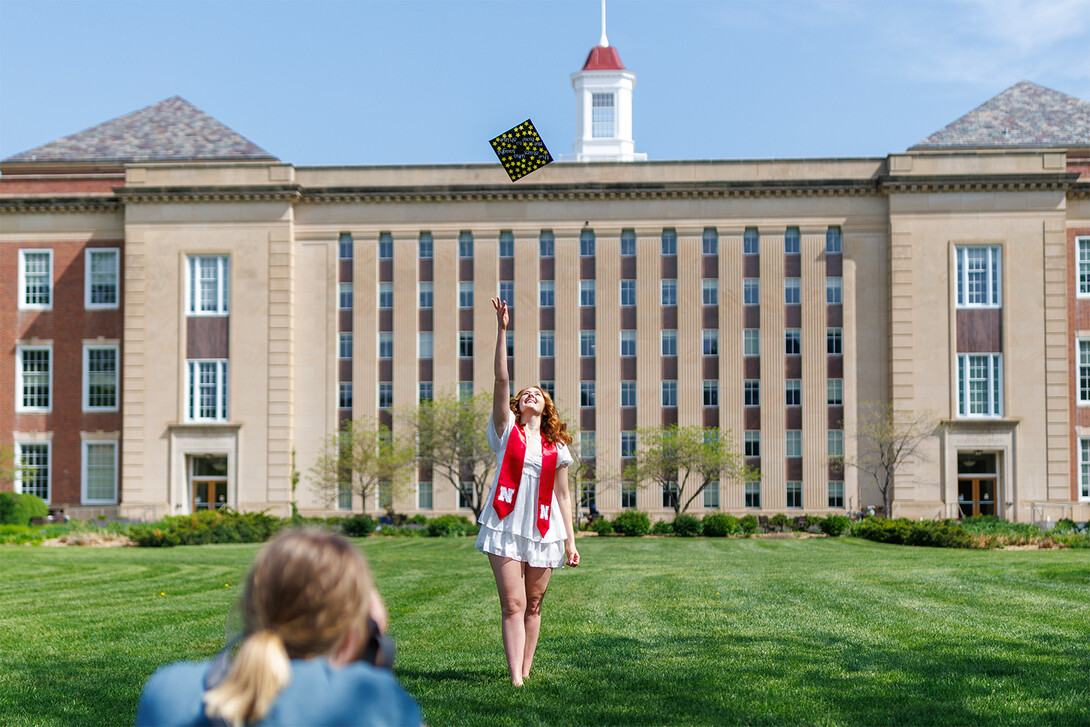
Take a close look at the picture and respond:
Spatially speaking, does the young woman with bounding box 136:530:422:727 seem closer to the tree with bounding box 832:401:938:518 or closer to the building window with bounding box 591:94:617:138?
the tree with bounding box 832:401:938:518

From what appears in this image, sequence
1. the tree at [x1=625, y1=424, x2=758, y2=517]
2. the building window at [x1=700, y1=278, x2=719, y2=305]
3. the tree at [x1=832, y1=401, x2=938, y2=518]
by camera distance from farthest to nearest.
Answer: the building window at [x1=700, y1=278, x2=719, y2=305], the tree at [x1=832, y1=401, x2=938, y2=518], the tree at [x1=625, y1=424, x2=758, y2=517]

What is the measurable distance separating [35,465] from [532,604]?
50.8m

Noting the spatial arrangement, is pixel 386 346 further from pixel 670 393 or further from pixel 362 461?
pixel 670 393

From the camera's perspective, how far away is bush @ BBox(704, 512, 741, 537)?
41281mm

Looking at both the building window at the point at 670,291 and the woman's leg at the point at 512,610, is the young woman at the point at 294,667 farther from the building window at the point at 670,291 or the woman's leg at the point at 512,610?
the building window at the point at 670,291

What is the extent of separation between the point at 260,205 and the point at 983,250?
32511mm

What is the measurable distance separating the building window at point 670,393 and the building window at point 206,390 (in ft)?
65.3

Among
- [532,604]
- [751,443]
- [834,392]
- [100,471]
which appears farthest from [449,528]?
[532,604]

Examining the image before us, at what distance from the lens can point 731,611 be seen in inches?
513

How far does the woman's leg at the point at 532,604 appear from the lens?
8.73 m

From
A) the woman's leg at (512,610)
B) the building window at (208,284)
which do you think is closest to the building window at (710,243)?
the building window at (208,284)

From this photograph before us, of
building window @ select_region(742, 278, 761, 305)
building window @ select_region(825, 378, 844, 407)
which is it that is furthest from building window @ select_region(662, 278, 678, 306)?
building window @ select_region(825, 378, 844, 407)

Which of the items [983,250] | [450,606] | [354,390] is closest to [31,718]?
[450,606]

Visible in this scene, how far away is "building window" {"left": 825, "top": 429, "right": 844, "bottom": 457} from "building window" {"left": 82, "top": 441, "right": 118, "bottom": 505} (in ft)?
107
